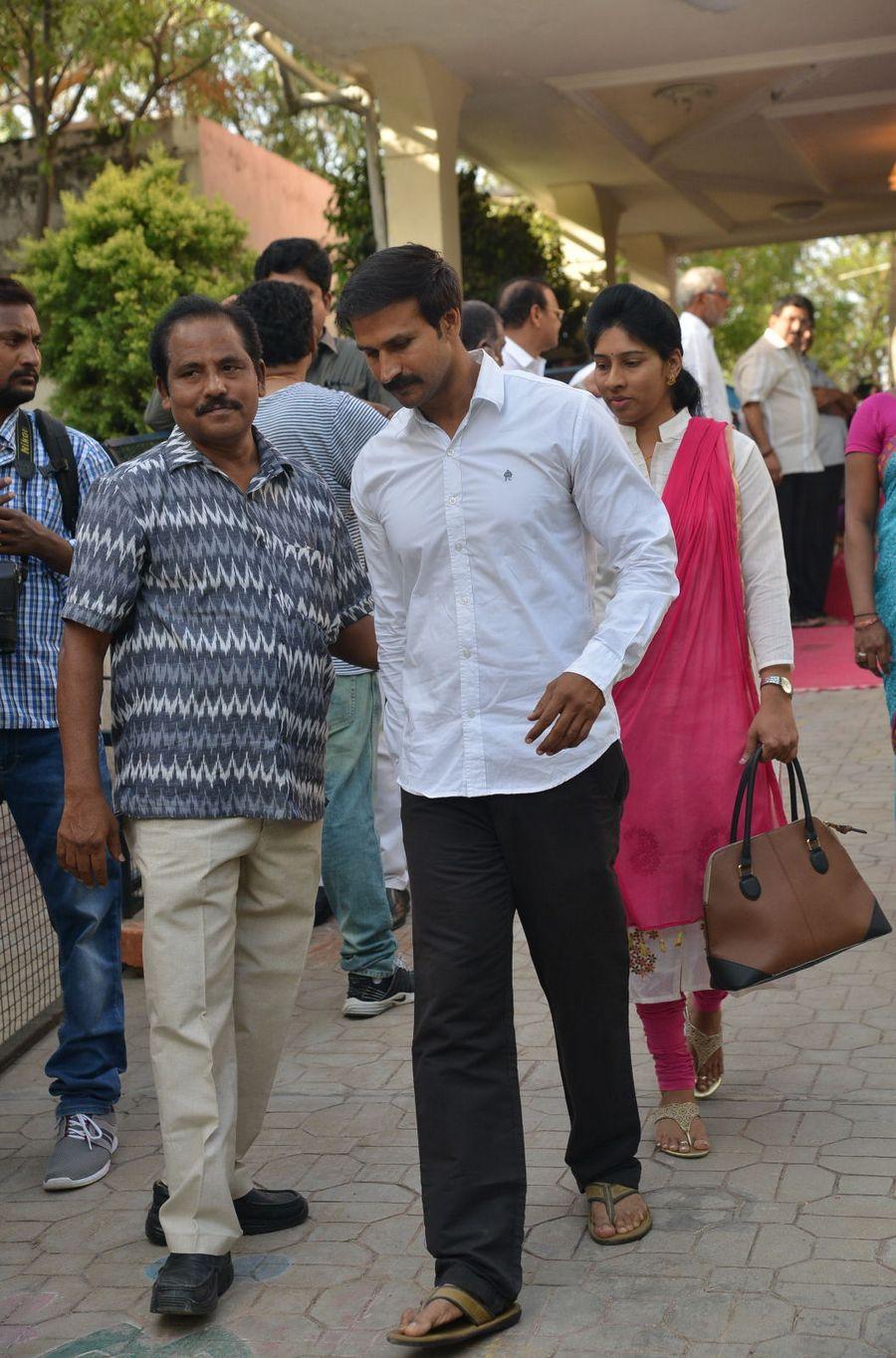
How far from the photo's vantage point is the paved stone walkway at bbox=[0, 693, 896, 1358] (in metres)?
3.11

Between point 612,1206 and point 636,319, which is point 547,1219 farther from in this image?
point 636,319

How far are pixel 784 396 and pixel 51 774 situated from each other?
8020 millimetres

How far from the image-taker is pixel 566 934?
326 cm

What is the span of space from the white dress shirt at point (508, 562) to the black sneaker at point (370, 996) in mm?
1928

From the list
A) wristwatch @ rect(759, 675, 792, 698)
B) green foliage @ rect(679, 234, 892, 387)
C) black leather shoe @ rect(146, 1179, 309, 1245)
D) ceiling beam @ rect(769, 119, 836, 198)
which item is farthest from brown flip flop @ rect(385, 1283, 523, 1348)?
green foliage @ rect(679, 234, 892, 387)

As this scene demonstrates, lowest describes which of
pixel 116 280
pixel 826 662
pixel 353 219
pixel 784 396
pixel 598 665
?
pixel 826 662

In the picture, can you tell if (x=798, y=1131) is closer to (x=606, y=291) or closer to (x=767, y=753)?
(x=767, y=753)

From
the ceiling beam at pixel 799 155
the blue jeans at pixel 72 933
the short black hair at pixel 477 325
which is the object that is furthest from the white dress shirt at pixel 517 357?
the ceiling beam at pixel 799 155

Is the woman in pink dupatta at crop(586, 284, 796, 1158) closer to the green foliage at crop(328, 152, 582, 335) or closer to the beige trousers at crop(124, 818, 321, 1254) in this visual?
the beige trousers at crop(124, 818, 321, 1254)

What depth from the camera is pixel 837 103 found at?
1326 cm

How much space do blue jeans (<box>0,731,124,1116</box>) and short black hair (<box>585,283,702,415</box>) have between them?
5.31ft

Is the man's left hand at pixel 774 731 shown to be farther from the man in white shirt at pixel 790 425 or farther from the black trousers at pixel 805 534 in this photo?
the black trousers at pixel 805 534

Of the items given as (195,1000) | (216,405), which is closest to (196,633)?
(216,405)

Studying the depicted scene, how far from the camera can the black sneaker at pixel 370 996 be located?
5.02 meters
